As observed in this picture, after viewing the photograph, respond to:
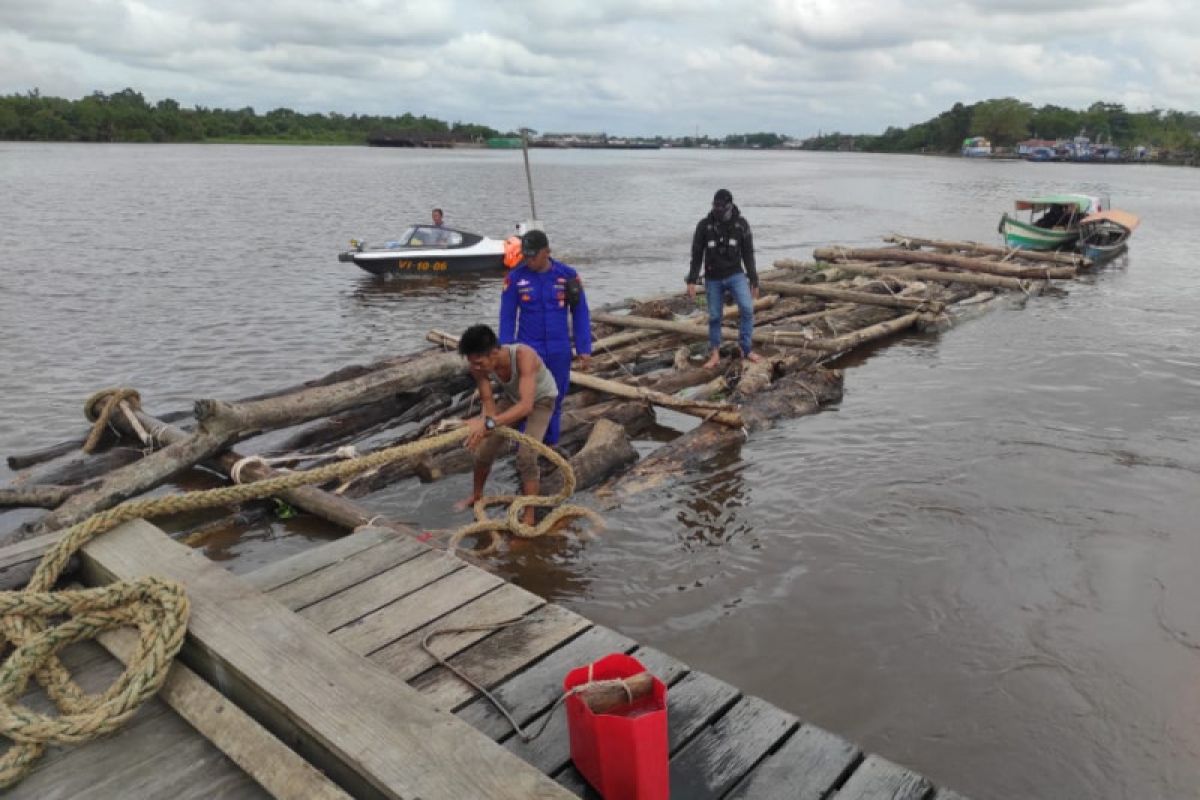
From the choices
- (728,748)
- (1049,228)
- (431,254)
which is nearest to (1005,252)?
Result: (1049,228)

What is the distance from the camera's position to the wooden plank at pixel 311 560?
163 inches

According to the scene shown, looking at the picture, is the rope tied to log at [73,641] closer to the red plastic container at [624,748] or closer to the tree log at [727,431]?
the red plastic container at [624,748]

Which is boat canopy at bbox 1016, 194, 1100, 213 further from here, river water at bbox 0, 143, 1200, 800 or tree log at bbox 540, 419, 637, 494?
tree log at bbox 540, 419, 637, 494

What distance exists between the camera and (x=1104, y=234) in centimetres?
2533

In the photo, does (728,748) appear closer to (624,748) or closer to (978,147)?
(624,748)

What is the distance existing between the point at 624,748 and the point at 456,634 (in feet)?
4.43

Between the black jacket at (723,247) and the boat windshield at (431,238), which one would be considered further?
the boat windshield at (431,238)

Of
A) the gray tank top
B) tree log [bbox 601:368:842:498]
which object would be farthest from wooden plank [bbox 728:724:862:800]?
tree log [bbox 601:368:842:498]

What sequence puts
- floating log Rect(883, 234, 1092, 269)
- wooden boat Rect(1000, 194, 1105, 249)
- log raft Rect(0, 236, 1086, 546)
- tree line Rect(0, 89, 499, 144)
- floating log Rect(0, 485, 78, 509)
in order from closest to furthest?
floating log Rect(0, 485, 78, 509) → log raft Rect(0, 236, 1086, 546) → floating log Rect(883, 234, 1092, 269) → wooden boat Rect(1000, 194, 1105, 249) → tree line Rect(0, 89, 499, 144)

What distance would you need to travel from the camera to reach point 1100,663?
16.7ft

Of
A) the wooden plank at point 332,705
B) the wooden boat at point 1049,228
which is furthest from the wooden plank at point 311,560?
the wooden boat at point 1049,228

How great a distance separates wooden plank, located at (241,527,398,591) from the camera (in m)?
4.13

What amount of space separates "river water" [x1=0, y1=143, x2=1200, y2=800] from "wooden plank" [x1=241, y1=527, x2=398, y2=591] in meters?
1.64

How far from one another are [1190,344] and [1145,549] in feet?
33.8
